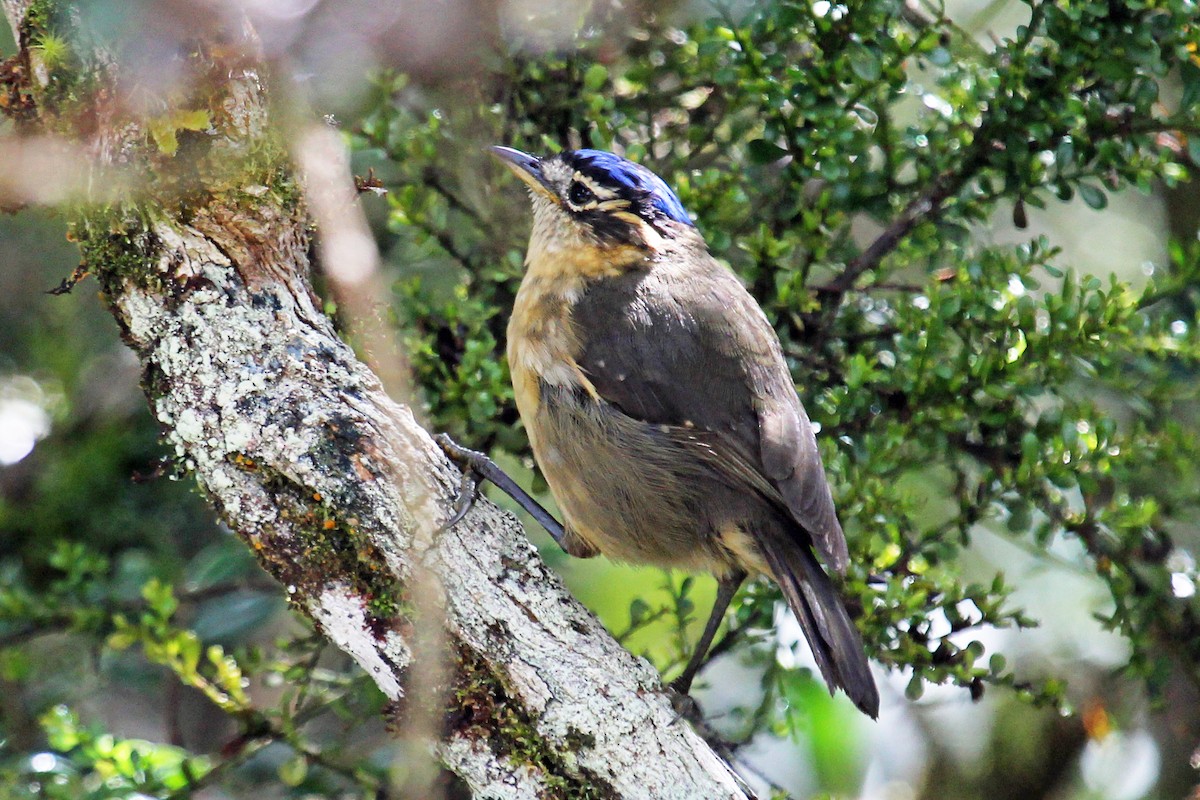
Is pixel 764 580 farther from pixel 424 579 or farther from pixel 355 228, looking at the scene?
pixel 355 228

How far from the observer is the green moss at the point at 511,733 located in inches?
104

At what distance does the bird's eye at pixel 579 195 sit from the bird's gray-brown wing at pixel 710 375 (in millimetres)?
320

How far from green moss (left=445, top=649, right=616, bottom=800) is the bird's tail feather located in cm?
61

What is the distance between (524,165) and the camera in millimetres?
3471

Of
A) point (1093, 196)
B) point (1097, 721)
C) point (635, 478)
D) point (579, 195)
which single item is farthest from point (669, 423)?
point (1097, 721)

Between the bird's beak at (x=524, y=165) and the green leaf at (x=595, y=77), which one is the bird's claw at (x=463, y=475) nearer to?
the bird's beak at (x=524, y=165)

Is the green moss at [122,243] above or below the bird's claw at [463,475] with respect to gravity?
above

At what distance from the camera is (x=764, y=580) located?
3.40 m

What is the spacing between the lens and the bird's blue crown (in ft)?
11.4

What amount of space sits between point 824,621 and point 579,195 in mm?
1452

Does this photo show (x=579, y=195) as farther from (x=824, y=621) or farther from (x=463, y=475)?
(x=824, y=621)

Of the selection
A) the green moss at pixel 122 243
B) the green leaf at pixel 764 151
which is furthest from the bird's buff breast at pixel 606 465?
the green moss at pixel 122 243

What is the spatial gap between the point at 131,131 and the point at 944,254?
2221 millimetres

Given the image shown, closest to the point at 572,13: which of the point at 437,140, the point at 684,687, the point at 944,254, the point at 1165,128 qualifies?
the point at 437,140
